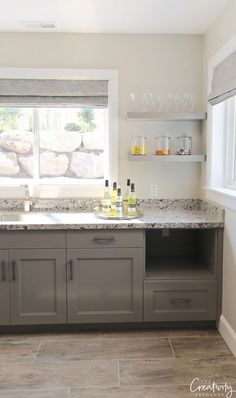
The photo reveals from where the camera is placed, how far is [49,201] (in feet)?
11.4

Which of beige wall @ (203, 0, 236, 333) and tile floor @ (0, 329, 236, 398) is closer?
tile floor @ (0, 329, 236, 398)

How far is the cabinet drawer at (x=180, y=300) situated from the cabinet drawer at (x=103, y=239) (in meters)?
0.34

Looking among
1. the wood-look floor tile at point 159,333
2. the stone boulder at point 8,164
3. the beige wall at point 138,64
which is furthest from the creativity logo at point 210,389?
the stone boulder at point 8,164

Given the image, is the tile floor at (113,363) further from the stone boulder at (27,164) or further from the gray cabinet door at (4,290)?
the stone boulder at (27,164)

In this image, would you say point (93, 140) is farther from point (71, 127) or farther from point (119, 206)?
point (119, 206)

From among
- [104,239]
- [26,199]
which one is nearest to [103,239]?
[104,239]

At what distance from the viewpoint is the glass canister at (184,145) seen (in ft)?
11.0

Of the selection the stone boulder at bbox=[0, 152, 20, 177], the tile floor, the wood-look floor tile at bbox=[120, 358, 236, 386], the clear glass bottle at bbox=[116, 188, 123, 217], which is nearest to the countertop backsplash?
the stone boulder at bbox=[0, 152, 20, 177]

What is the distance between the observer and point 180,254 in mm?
3492

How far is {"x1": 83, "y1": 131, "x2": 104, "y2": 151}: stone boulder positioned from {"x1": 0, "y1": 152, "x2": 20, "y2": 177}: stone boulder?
2.13 feet

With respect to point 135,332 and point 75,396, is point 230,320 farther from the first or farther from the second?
point 75,396

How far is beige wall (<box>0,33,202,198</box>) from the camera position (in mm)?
3340

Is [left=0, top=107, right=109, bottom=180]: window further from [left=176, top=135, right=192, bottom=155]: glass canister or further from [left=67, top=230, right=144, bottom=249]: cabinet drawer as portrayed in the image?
[left=67, top=230, right=144, bottom=249]: cabinet drawer

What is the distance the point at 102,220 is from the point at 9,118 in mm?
1332
